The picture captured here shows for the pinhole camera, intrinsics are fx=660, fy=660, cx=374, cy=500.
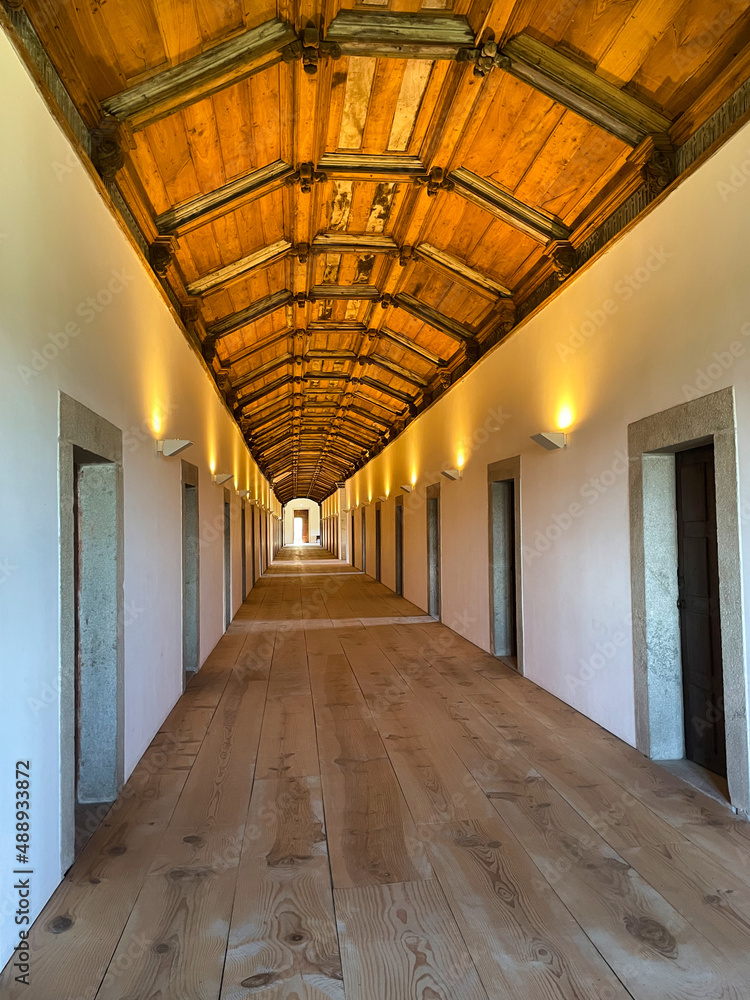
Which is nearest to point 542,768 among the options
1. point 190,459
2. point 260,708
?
point 260,708

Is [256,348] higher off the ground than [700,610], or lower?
higher

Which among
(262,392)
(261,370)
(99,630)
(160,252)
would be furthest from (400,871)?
(262,392)

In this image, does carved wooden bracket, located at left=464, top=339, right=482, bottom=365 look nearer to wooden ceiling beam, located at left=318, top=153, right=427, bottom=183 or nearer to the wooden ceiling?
the wooden ceiling

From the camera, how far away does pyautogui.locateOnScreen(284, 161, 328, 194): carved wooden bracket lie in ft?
14.8

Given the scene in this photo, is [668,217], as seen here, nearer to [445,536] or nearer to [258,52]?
[258,52]

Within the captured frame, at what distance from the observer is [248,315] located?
682 centimetres

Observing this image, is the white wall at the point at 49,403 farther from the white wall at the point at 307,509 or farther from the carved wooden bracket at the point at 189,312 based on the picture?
the white wall at the point at 307,509

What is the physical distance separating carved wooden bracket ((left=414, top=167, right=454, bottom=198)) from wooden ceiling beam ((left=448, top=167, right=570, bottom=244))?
44 mm

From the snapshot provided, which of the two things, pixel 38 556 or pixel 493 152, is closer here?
pixel 38 556

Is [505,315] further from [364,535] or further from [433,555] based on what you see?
[364,535]

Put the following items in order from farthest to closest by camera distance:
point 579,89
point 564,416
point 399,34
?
1. point 564,416
2. point 579,89
3. point 399,34

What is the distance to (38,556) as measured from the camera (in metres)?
2.31

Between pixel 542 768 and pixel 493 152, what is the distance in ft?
12.5

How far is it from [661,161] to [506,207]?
1307 mm
